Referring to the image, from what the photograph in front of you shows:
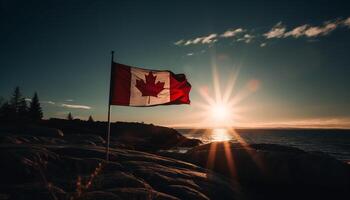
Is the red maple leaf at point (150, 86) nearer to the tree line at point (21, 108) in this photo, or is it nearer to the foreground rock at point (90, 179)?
the foreground rock at point (90, 179)

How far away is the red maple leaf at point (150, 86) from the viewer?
10.9m

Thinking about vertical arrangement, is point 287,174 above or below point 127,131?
below

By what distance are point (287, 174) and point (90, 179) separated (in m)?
10.7

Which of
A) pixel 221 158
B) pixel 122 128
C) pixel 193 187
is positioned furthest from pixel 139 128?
pixel 193 187

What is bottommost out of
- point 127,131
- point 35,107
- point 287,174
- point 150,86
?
point 287,174

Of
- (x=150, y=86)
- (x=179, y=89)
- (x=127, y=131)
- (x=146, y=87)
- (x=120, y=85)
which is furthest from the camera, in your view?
(x=127, y=131)

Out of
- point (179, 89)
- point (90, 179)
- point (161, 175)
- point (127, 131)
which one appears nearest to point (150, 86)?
point (179, 89)

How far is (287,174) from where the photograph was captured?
13.4m

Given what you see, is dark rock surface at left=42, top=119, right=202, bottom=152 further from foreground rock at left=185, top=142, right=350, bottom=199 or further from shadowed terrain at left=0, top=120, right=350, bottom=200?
shadowed terrain at left=0, top=120, right=350, bottom=200

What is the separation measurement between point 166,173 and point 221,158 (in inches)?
286

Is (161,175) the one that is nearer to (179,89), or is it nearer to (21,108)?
(179,89)

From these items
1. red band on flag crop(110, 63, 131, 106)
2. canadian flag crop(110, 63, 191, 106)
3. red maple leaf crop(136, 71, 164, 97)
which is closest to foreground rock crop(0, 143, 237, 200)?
red band on flag crop(110, 63, 131, 106)

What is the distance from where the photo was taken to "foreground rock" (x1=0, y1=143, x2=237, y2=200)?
6.20 m

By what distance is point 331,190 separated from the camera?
12.4 meters
